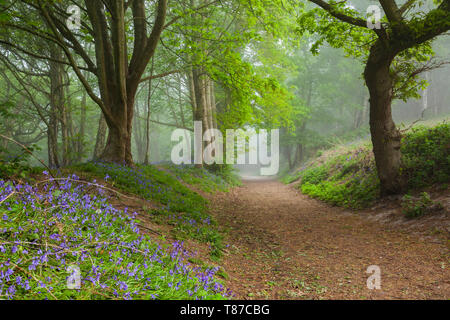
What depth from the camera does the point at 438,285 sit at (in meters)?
3.38

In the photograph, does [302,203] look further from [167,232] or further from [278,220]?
[167,232]

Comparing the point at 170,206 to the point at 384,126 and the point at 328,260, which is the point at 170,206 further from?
the point at 384,126

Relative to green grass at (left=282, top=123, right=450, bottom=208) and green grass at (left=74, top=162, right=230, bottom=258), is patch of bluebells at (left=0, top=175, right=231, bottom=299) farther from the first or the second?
green grass at (left=282, top=123, right=450, bottom=208)

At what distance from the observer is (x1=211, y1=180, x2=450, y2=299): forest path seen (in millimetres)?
3410

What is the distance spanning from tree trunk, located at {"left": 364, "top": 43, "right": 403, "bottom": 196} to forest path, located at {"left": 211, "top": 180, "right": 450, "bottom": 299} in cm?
144

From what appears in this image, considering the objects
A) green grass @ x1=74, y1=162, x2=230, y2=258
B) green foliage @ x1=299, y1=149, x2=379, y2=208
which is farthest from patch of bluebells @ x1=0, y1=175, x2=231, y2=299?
green foliage @ x1=299, y1=149, x2=379, y2=208

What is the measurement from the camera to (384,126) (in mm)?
7461

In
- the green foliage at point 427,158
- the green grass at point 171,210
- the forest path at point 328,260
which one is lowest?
the forest path at point 328,260

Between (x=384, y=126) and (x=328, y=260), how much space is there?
482 centimetres

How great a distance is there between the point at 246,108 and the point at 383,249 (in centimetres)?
637

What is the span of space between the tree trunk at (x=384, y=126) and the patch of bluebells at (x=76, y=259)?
6374 millimetres

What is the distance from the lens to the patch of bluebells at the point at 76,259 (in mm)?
2074

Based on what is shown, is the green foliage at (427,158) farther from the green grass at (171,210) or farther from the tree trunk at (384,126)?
the green grass at (171,210)

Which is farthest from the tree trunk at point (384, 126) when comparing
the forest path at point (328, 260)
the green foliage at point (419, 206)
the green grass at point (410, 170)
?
the forest path at point (328, 260)
